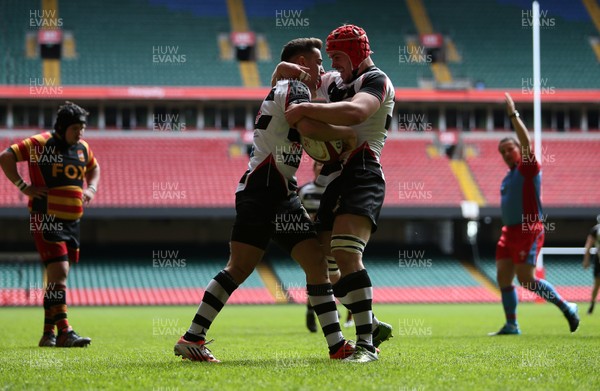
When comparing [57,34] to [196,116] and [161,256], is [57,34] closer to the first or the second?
[196,116]

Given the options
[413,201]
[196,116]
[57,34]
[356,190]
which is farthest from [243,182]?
[57,34]

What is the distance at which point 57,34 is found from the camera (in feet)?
115

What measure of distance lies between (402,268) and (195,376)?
25.4 meters

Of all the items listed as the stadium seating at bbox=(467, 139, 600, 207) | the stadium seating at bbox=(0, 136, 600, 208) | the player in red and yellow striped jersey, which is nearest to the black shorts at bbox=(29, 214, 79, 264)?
the player in red and yellow striped jersey

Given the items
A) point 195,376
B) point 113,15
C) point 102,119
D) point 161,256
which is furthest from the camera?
point 113,15

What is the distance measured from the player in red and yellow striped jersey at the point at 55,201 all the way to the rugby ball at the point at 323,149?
11.0ft

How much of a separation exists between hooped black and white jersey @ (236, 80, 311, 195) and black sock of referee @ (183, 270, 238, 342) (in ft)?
2.11

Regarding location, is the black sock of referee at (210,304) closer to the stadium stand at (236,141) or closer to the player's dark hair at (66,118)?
the player's dark hair at (66,118)

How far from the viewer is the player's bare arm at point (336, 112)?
5168 millimetres

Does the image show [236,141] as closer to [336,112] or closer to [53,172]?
[53,172]

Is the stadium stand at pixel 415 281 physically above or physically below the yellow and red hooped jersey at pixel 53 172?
below

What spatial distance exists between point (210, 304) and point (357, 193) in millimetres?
1235

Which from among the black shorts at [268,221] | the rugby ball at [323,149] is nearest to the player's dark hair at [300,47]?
the rugby ball at [323,149]

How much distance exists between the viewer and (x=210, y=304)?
555 centimetres
